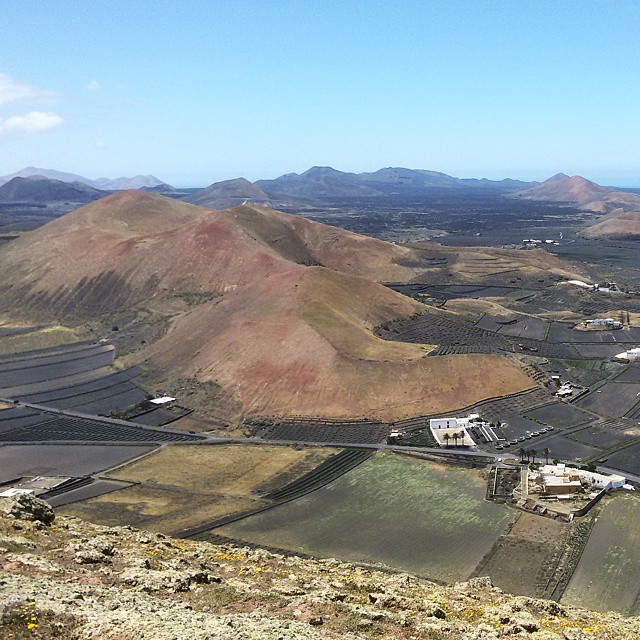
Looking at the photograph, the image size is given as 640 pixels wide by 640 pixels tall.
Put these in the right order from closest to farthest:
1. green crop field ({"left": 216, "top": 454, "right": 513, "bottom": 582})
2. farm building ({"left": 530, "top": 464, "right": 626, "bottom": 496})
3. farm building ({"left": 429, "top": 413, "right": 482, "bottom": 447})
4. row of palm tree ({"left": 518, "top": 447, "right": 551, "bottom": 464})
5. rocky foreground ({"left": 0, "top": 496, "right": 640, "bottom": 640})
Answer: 1. rocky foreground ({"left": 0, "top": 496, "right": 640, "bottom": 640})
2. green crop field ({"left": 216, "top": 454, "right": 513, "bottom": 582})
3. farm building ({"left": 530, "top": 464, "right": 626, "bottom": 496})
4. row of palm tree ({"left": 518, "top": 447, "right": 551, "bottom": 464})
5. farm building ({"left": 429, "top": 413, "right": 482, "bottom": 447})

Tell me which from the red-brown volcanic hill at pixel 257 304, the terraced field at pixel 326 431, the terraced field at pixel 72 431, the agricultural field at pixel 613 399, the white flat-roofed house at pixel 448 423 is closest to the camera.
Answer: the terraced field at pixel 326 431

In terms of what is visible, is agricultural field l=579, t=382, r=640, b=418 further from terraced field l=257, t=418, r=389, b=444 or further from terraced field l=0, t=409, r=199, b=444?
terraced field l=0, t=409, r=199, b=444

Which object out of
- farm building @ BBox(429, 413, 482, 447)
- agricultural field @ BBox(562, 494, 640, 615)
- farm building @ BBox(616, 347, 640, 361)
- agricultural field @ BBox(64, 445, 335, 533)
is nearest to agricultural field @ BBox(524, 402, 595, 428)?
farm building @ BBox(429, 413, 482, 447)

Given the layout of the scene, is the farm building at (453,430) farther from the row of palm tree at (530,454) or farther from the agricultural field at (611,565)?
the agricultural field at (611,565)

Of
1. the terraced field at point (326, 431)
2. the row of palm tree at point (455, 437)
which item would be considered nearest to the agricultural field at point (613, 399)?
the row of palm tree at point (455, 437)

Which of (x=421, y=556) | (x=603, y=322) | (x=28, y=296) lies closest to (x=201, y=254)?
(x=28, y=296)

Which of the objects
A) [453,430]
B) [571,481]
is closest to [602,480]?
[571,481]

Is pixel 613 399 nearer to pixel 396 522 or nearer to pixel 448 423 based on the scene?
pixel 448 423

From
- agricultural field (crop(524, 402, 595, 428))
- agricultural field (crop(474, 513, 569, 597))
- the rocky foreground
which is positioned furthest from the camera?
agricultural field (crop(524, 402, 595, 428))
